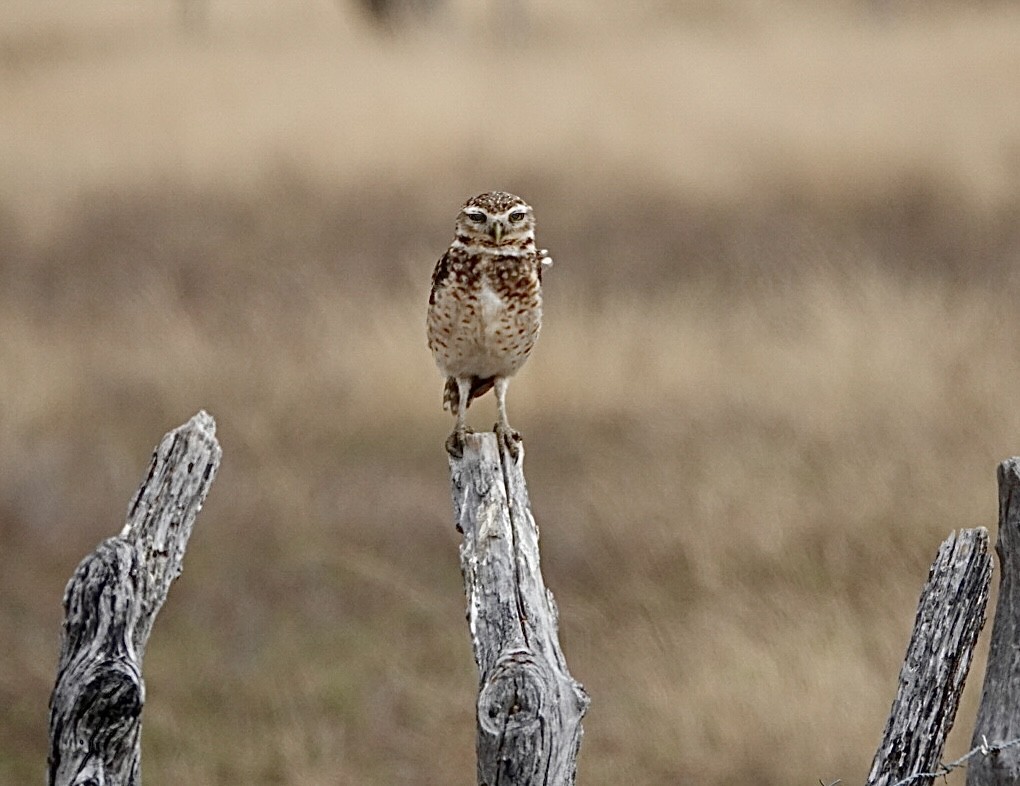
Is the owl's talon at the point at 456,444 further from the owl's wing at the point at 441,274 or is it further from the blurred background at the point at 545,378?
the blurred background at the point at 545,378

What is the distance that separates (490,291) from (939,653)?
4.10 feet

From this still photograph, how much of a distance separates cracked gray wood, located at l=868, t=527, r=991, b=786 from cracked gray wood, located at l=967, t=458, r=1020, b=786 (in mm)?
39

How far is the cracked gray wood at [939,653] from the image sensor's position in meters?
2.51

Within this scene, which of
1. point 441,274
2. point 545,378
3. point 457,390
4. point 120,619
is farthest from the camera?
point 545,378

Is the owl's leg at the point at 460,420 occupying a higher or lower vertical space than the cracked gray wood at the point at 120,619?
higher

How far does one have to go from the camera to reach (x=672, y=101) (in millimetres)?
12102

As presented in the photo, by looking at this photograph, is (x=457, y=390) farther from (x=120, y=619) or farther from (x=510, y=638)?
(x=120, y=619)

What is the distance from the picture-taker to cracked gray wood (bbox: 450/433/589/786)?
229 cm

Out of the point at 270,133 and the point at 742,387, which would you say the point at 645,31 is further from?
the point at 742,387

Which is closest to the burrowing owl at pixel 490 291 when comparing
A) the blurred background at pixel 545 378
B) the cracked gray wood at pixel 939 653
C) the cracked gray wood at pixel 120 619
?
the cracked gray wood at pixel 120 619

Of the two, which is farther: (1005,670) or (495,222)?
(495,222)

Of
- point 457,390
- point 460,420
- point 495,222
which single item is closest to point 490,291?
point 495,222

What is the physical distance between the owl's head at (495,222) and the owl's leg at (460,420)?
379mm

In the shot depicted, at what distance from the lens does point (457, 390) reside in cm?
379
